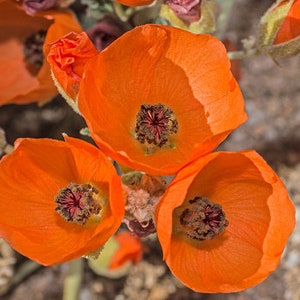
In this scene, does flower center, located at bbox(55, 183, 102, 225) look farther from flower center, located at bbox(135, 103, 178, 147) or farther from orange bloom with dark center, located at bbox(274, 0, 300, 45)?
orange bloom with dark center, located at bbox(274, 0, 300, 45)

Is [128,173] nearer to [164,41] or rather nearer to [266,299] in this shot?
[164,41]

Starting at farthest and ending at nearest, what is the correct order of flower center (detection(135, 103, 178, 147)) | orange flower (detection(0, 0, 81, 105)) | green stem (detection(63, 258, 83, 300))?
green stem (detection(63, 258, 83, 300)) < orange flower (detection(0, 0, 81, 105)) < flower center (detection(135, 103, 178, 147))

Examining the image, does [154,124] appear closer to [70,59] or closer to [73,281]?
[70,59]

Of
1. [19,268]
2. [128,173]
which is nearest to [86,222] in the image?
[128,173]

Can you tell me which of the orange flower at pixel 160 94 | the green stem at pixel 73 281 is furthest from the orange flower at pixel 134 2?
the green stem at pixel 73 281

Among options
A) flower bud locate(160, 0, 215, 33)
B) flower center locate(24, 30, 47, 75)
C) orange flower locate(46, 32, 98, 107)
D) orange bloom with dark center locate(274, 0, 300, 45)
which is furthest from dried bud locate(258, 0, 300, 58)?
flower center locate(24, 30, 47, 75)
